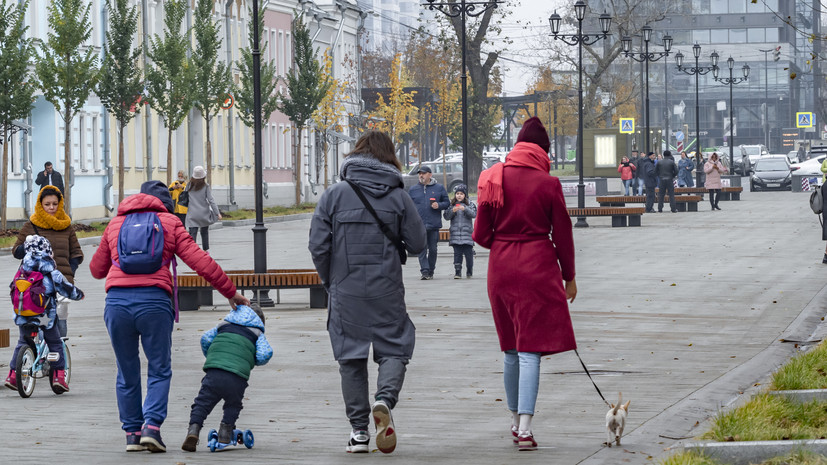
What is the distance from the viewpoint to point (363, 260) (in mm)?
8172

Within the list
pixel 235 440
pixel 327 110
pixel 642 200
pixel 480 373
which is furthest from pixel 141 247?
pixel 327 110

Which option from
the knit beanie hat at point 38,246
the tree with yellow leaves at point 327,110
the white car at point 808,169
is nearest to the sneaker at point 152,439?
the knit beanie hat at point 38,246

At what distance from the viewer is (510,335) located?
836 centimetres

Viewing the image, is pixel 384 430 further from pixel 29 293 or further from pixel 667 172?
pixel 667 172

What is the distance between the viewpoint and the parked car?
65562 mm

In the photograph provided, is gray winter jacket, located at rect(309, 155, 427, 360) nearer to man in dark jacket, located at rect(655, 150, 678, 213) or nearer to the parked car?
man in dark jacket, located at rect(655, 150, 678, 213)

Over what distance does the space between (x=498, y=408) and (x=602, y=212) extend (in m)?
26.9

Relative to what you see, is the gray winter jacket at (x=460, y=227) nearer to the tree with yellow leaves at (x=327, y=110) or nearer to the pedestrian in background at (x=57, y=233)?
the pedestrian in background at (x=57, y=233)

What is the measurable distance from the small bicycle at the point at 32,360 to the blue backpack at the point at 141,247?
2689mm

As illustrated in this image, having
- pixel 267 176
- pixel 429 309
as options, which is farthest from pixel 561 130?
pixel 429 309

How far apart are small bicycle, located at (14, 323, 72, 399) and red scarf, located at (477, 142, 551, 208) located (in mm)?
3814

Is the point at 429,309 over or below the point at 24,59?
below

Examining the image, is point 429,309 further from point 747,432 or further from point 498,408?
point 747,432

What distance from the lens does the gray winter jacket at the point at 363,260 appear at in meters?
8.17
